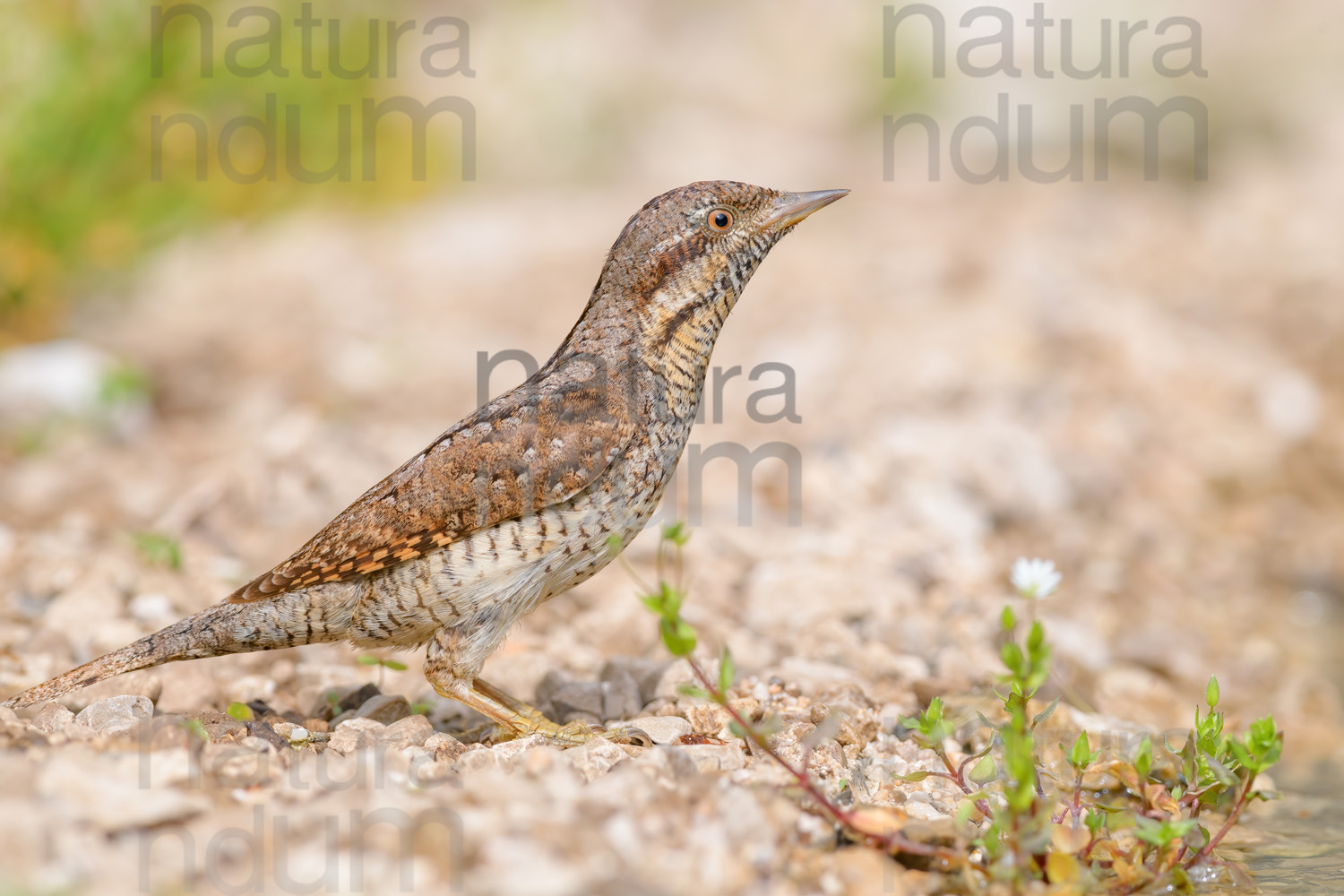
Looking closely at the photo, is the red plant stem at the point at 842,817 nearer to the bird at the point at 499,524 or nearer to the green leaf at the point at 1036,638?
the green leaf at the point at 1036,638

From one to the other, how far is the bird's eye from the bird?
22 mm

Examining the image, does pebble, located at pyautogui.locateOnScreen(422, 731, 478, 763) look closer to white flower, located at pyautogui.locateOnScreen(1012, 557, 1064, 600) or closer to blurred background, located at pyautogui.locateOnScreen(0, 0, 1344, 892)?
blurred background, located at pyautogui.locateOnScreen(0, 0, 1344, 892)

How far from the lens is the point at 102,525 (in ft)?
17.3

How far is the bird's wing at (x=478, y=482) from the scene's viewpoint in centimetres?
332

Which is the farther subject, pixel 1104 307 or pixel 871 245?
pixel 871 245

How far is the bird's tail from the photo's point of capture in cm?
339

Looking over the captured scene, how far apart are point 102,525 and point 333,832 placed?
11.4ft

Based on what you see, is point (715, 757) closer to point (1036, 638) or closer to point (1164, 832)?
point (1036, 638)

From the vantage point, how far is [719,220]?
372 centimetres

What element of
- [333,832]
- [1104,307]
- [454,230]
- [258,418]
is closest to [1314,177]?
[1104,307]

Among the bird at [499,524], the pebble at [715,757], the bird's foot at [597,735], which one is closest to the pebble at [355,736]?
the bird at [499,524]

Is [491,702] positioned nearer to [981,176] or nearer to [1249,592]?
[1249,592]

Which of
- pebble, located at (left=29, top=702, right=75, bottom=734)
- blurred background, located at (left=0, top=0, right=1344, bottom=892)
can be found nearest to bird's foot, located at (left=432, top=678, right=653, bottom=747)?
blurred background, located at (left=0, top=0, right=1344, bottom=892)

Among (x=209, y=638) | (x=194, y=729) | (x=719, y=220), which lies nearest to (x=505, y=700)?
(x=209, y=638)
